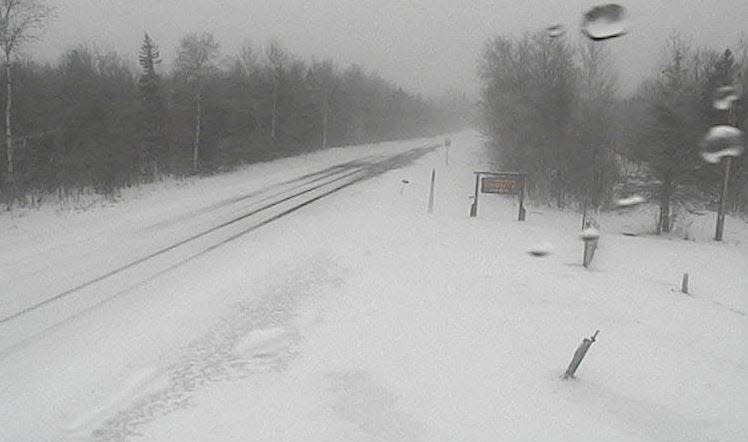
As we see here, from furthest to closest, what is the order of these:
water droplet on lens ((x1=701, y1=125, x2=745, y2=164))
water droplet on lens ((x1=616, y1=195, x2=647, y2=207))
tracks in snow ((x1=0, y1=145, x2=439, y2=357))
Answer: water droplet on lens ((x1=616, y1=195, x2=647, y2=207)) → water droplet on lens ((x1=701, y1=125, x2=745, y2=164)) → tracks in snow ((x1=0, y1=145, x2=439, y2=357))

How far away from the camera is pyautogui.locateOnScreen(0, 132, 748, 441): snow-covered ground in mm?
5172

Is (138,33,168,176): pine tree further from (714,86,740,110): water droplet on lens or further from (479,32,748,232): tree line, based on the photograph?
(714,86,740,110): water droplet on lens

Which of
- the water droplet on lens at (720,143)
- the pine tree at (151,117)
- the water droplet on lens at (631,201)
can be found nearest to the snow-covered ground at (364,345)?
the water droplet on lens at (720,143)

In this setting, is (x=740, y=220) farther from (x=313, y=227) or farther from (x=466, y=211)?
(x=313, y=227)

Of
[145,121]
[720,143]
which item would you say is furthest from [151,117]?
[720,143]

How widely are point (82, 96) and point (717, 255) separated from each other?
3756 cm

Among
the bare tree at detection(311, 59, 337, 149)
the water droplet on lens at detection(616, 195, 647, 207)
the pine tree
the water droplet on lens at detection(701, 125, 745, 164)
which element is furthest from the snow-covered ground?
the bare tree at detection(311, 59, 337, 149)

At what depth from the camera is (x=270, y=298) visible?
28.2 feet

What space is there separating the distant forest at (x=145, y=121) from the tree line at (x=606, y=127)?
19.3 meters

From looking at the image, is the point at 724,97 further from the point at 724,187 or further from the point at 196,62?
the point at 196,62

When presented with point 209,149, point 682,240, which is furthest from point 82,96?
point 682,240

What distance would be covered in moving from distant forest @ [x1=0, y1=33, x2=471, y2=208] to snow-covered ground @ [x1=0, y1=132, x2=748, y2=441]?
45.9ft

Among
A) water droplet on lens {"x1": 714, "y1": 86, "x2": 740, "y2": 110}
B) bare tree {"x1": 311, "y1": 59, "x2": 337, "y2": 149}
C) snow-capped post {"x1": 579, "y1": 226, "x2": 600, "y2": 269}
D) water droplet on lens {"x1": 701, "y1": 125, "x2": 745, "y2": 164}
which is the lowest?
snow-capped post {"x1": 579, "y1": 226, "x2": 600, "y2": 269}

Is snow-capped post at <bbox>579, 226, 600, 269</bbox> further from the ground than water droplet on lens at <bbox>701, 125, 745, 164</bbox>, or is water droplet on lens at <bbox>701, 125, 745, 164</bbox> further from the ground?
water droplet on lens at <bbox>701, 125, 745, 164</bbox>
